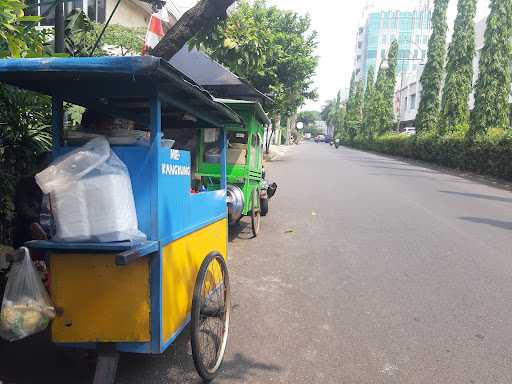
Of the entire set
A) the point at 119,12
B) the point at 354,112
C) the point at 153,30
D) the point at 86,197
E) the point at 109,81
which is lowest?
the point at 86,197

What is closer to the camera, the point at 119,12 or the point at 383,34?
the point at 119,12

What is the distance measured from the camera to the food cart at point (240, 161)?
6.24 metres

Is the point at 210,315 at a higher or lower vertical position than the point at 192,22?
lower

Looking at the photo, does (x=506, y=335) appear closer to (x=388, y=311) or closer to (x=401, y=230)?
(x=388, y=311)

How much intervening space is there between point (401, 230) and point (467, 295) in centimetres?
311

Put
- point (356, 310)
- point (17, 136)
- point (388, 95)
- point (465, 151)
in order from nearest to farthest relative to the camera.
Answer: point (17, 136), point (356, 310), point (465, 151), point (388, 95)

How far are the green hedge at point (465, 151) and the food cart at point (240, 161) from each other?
47.4 ft

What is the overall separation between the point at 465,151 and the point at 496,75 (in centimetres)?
384

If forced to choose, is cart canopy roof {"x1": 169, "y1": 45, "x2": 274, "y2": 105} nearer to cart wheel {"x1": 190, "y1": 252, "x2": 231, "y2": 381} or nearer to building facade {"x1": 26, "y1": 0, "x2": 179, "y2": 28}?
building facade {"x1": 26, "y1": 0, "x2": 179, "y2": 28}

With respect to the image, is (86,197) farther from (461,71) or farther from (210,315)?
(461,71)

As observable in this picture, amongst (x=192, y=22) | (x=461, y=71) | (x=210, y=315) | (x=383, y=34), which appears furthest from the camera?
(x=383, y=34)

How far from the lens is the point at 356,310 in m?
4.23

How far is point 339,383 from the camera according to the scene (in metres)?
2.98

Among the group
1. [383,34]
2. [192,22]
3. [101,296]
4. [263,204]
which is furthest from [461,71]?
[383,34]
